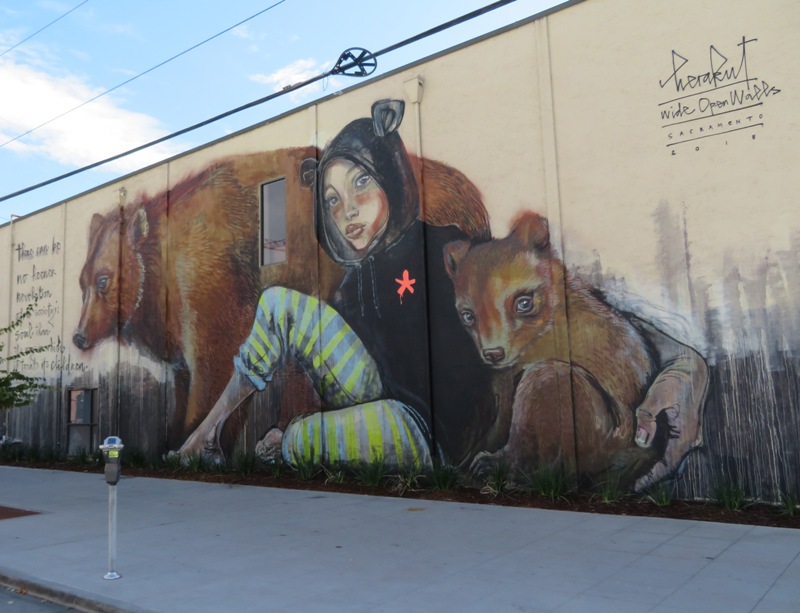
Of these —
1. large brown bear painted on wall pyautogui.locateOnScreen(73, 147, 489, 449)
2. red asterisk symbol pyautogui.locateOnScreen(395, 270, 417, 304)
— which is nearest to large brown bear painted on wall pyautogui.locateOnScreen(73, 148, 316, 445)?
large brown bear painted on wall pyautogui.locateOnScreen(73, 147, 489, 449)

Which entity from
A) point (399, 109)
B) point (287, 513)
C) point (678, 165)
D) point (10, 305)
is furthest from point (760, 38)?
point (10, 305)

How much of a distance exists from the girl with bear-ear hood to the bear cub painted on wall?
0.61 meters

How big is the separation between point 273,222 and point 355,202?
253 centimetres

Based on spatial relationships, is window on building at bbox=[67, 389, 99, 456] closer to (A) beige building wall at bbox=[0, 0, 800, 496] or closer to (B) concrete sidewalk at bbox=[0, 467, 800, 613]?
(B) concrete sidewalk at bbox=[0, 467, 800, 613]

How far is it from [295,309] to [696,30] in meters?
9.01

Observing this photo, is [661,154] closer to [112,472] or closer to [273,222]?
[112,472]

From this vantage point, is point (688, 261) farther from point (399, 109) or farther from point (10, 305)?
point (10, 305)

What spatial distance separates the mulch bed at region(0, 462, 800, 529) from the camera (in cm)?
→ 892

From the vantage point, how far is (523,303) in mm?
11516

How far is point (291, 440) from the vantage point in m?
14.6

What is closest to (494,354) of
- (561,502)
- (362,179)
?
(561,502)

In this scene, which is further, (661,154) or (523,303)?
(523,303)

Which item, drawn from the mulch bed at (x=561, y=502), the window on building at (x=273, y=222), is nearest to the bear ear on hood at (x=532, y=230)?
the mulch bed at (x=561, y=502)

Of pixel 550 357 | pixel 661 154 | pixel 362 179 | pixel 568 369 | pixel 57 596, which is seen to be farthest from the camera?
pixel 362 179
